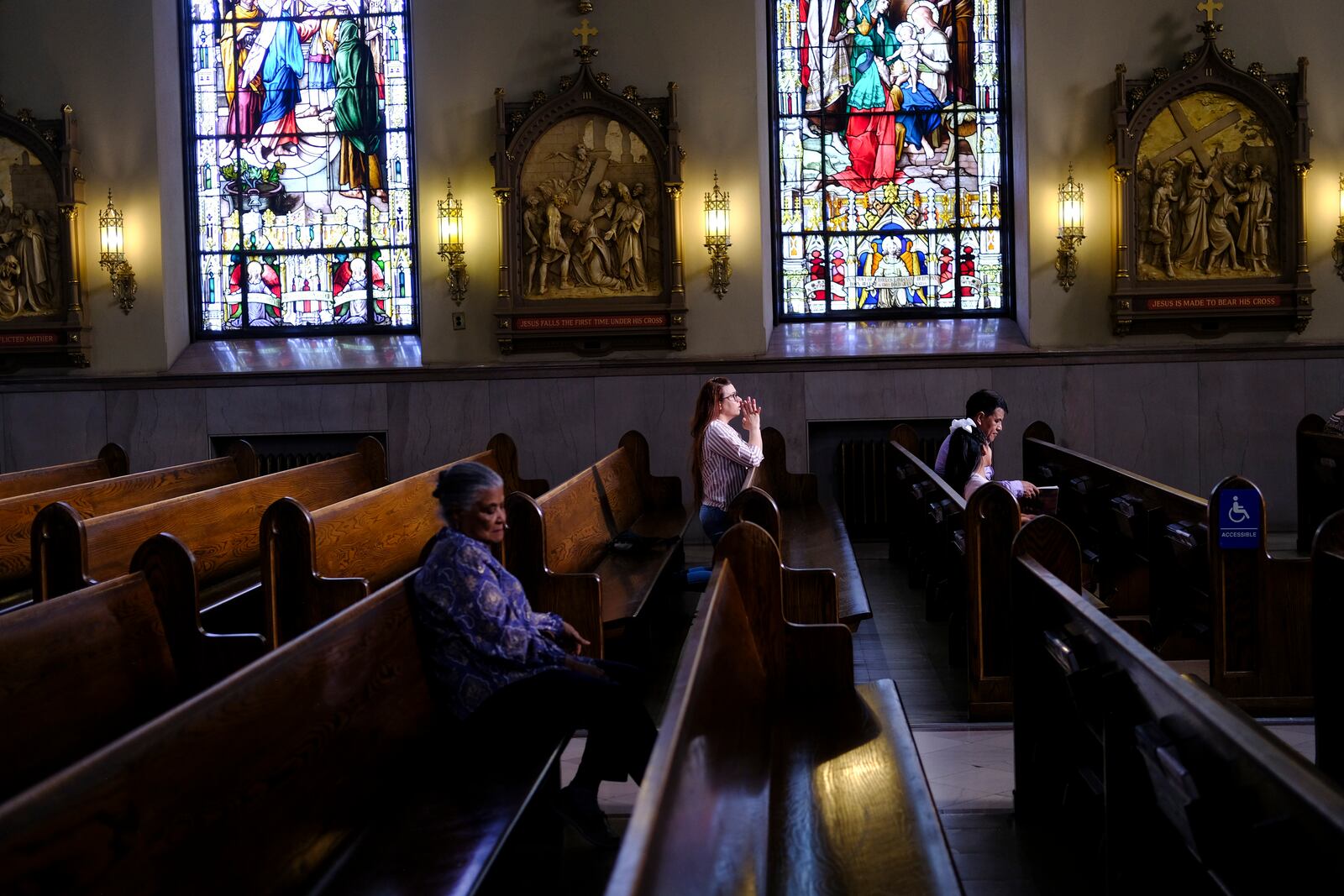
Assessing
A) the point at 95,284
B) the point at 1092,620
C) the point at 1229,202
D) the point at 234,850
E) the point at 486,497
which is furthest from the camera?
the point at 95,284

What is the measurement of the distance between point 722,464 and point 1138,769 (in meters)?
3.57

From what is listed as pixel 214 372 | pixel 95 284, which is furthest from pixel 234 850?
pixel 95 284

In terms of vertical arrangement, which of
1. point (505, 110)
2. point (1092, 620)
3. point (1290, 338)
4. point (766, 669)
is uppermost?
point (505, 110)

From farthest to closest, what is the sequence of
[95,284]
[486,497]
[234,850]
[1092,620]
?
1. [95,284]
2. [486,497]
3. [1092,620]
4. [234,850]

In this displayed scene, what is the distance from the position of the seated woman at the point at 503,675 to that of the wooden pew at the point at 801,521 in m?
0.77

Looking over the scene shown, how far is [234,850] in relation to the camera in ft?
6.81

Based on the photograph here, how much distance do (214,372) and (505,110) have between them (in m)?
3.17

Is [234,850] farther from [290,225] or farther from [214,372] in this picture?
[290,225]

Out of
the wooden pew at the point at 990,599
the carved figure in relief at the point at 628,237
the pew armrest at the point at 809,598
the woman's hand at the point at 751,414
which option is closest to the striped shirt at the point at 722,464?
the woman's hand at the point at 751,414

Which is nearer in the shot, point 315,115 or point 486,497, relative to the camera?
point 486,497

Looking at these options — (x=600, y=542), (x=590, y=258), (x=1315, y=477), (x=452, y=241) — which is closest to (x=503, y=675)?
(x=600, y=542)

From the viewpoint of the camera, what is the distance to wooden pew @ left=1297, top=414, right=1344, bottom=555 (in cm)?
741

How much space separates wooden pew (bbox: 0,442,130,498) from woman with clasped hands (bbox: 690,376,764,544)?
3.85 metres

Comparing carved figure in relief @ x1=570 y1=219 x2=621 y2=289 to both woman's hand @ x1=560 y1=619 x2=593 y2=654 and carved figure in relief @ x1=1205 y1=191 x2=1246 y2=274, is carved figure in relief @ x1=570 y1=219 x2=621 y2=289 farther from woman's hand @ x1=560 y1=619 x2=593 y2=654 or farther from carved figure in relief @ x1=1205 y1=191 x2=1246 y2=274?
woman's hand @ x1=560 y1=619 x2=593 y2=654
